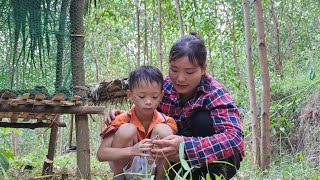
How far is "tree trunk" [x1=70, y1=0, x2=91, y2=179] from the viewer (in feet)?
10.4

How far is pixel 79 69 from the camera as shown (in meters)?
3.20

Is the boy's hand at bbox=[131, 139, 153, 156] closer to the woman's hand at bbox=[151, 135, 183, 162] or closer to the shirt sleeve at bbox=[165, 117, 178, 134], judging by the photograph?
the woman's hand at bbox=[151, 135, 183, 162]

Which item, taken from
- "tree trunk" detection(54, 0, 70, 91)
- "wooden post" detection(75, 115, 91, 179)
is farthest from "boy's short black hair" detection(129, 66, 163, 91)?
"wooden post" detection(75, 115, 91, 179)

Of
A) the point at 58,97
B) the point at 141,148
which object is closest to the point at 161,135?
the point at 141,148

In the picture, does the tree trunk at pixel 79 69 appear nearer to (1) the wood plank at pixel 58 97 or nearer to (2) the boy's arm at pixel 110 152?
(1) the wood plank at pixel 58 97

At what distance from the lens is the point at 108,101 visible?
4426 millimetres

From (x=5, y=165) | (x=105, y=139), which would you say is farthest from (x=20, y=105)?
(x=105, y=139)

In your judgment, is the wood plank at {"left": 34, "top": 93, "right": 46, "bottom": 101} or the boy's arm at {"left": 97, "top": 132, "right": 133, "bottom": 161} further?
the wood plank at {"left": 34, "top": 93, "right": 46, "bottom": 101}

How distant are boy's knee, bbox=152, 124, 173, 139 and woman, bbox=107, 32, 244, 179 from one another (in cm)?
5

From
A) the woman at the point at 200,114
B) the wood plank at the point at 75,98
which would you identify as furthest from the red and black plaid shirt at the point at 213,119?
the wood plank at the point at 75,98

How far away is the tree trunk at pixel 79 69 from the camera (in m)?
3.16

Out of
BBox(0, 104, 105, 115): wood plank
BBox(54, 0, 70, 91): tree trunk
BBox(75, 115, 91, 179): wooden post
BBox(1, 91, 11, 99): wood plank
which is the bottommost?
BBox(75, 115, 91, 179): wooden post

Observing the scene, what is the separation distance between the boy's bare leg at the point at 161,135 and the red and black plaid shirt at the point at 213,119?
90 millimetres

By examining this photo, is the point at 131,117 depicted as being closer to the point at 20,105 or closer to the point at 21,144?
the point at 20,105
